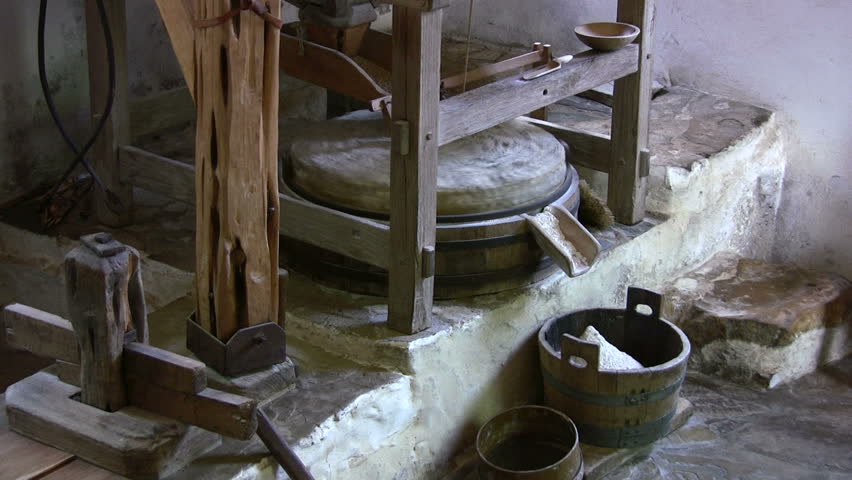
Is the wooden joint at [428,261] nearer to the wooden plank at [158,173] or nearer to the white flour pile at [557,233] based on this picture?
the white flour pile at [557,233]

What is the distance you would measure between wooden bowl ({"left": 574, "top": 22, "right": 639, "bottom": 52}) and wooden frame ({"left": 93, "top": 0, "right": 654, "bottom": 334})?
0.12 ft

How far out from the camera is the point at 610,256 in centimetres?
384

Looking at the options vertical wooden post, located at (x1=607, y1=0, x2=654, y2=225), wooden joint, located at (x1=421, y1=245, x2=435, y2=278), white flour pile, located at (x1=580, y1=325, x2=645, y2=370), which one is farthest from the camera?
vertical wooden post, located at (x1=607, y1=0, x2=654, y2=225)

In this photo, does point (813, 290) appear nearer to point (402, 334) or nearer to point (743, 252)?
point (743, 252)

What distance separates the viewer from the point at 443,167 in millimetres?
3555

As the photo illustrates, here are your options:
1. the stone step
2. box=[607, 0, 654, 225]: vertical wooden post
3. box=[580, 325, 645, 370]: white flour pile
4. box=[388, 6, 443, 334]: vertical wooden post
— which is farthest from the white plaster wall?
box=[388, 6, 443, 334]: vertical wooden post

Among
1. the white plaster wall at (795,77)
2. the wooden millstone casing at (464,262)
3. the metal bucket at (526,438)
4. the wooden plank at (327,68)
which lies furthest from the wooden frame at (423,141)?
the white plaster wall at (795,77)

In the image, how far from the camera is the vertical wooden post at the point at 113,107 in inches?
142

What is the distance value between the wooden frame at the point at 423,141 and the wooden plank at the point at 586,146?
1 centimetres

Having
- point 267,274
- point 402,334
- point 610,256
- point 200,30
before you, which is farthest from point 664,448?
point 200,30

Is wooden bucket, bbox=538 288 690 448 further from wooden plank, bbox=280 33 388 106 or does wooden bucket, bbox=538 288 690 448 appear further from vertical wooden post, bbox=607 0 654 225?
wooden plank, bbox=280 33 388 106

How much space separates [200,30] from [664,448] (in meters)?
2.03

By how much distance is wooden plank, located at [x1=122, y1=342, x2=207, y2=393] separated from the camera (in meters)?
2.49

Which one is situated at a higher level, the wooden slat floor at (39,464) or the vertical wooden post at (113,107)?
the vertical wooden post at (113,107)
